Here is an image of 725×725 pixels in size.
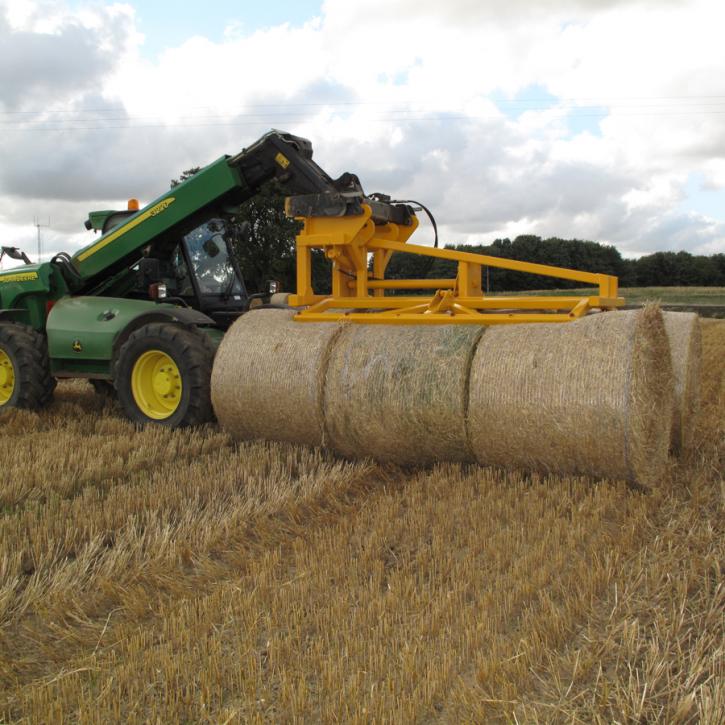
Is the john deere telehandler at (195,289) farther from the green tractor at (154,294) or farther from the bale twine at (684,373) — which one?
the bale twine at (684,373)

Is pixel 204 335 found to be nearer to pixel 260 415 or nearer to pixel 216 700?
pixel 260 415

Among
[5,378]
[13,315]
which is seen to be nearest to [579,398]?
[5,378]

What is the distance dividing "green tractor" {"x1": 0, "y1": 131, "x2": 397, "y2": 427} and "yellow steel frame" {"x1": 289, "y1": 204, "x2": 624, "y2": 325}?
240mm

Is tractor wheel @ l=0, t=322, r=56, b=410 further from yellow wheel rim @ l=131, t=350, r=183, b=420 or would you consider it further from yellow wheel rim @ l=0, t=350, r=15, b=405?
yellow wheel rim @ l=131, t=350, r=183, b=420

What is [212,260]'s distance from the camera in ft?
26.1

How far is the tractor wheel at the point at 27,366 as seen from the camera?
7.18 meters

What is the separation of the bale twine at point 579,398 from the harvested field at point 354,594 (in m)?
0.17

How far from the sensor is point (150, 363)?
6602 millimetres

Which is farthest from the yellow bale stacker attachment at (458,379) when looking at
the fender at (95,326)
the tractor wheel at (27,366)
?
the tractor wheel at (27,366)

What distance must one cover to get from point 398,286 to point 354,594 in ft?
13.3

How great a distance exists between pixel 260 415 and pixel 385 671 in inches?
132

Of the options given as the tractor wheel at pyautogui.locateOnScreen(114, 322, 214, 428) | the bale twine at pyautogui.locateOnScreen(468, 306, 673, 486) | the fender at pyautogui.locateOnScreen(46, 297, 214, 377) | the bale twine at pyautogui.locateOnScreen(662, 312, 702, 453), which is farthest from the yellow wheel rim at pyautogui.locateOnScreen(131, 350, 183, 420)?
the bale twine at pyautogui.locateOnScreen(662, 312, 702, 453)

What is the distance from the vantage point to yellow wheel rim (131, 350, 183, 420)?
6504mm

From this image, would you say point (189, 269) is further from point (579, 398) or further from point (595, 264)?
point (595, 264)
